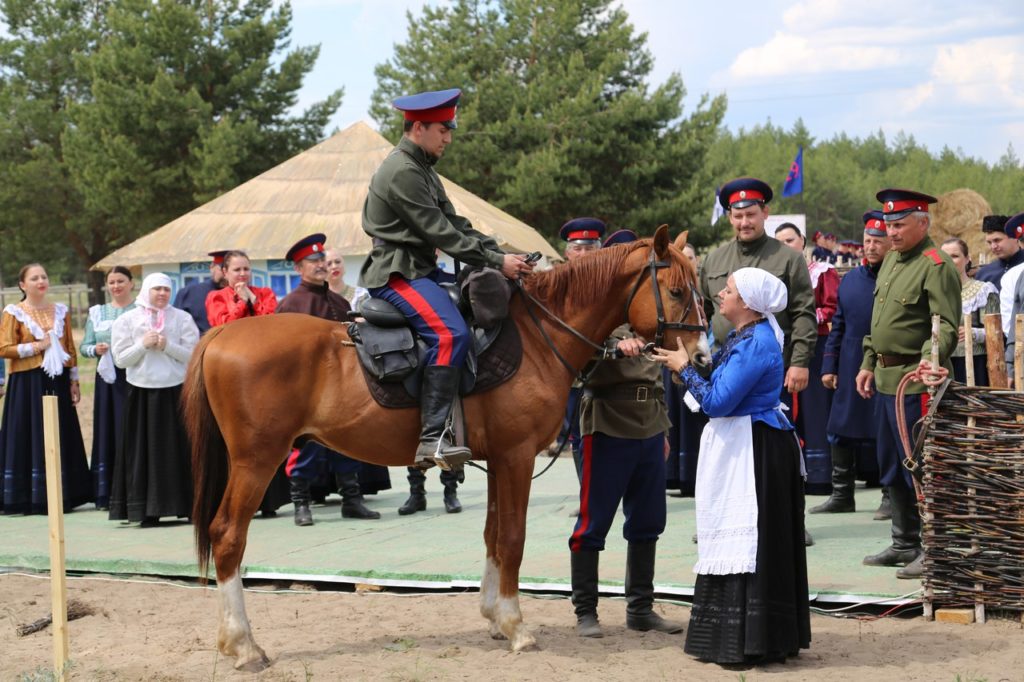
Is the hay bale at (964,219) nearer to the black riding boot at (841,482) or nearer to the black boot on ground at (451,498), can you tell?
the black riding boot at (841,482)

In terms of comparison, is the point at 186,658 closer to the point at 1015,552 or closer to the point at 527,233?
the point at 1015,552

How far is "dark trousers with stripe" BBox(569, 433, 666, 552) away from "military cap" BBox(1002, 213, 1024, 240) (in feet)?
19.4

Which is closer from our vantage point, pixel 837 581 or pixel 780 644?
pixel 780 644

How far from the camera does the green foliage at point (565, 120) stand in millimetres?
33812

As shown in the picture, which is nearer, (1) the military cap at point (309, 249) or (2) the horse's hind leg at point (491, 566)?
(2) the horse's hind leg at point (491, 566)

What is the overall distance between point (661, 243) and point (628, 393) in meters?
0.81

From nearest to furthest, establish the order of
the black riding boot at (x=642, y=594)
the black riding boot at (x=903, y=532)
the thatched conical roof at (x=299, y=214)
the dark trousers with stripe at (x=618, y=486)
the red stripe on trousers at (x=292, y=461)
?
the dark trousers with stripe at (x=618, y=486)
the black riding boot at (x=642, y=594)
the black riding boot at (x=903, y=532)
the red stripe on trousers at (x=292, y=461)
the thatched conical roof at (x=299, y=214)

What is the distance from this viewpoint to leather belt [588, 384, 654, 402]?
19.9ft

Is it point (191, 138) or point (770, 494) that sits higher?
point (191, 138)

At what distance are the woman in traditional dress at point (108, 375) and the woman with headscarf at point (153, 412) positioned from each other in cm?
43

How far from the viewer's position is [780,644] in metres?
5.34

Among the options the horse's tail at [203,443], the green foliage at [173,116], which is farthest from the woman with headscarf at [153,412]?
the green foliage at [173,116]

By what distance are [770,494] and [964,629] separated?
4.61ft

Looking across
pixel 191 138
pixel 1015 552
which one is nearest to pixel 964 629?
pixel 1015 552
